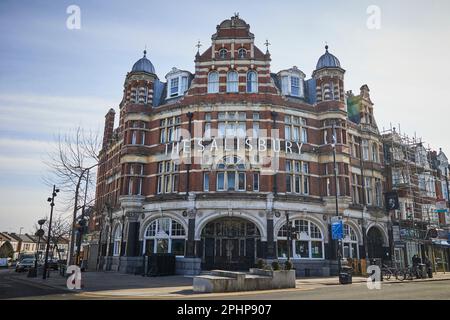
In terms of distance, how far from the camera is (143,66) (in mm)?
34219

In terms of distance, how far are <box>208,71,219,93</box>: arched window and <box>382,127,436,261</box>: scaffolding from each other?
20.2 m

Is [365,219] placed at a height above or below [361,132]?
below

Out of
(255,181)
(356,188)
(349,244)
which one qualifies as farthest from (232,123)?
(349,244)

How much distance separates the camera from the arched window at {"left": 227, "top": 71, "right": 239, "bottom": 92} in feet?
103

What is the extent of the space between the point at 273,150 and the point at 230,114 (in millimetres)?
4896

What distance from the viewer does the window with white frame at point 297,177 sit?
99.0 ft

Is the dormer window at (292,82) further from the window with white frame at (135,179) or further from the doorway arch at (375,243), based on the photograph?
the window with white frame at (135,179)

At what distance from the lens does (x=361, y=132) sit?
3553cm

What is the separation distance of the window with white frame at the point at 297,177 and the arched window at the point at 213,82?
909 centimetres

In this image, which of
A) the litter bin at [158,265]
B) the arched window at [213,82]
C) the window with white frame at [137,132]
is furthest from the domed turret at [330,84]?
the litter bin at [158,265]

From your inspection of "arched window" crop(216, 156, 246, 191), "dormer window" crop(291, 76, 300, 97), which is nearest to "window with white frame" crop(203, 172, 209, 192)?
"arched window" crop(216, 156, 246, 191)
